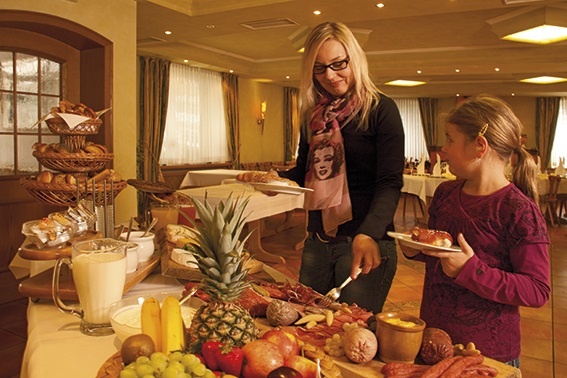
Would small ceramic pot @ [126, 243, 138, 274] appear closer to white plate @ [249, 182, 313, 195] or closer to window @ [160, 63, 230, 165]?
white plate @ [249, 182, 313, 195]

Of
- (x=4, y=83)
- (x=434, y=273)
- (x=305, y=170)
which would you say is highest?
(x=4, y=83)

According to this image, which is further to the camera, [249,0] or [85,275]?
[249,0]

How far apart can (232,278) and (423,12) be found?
5.17m

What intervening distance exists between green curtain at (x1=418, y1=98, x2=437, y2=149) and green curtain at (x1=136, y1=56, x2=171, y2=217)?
10026mm

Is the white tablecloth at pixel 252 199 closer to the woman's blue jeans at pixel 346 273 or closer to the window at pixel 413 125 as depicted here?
the woman's blue jeans at pixel 346 273

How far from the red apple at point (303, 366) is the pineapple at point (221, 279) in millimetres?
117

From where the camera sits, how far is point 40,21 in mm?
4402

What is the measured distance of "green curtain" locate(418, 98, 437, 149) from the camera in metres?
16.7

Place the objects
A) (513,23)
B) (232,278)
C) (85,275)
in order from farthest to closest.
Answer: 1. (513,23)
2. (85,275)
3. (232,278)

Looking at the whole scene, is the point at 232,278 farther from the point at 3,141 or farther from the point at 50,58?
the point at 50,58

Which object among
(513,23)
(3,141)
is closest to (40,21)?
(3,141)

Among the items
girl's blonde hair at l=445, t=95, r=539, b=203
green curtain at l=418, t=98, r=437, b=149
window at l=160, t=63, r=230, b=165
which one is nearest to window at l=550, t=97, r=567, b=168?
green curtain at l=418, t=98, r=437, b=149

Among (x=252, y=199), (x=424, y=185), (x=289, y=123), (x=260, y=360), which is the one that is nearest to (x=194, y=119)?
(x=289, y=123)

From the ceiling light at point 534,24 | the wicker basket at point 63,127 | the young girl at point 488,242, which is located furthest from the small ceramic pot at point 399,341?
the ceiling light at point 534,24
